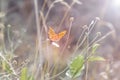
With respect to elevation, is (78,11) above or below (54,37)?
below

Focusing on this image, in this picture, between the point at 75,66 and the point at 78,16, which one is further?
the point at 78,16

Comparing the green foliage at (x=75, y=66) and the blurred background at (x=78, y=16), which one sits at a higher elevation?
the green foliage at (x=75, y=66)

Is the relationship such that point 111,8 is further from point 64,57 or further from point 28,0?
point 64,57

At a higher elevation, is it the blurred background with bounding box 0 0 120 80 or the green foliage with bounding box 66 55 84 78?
the green foliage with bounding box 66 55 84 78

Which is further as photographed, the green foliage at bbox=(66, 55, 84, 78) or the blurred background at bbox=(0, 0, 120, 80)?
the blurred background at bbox=(0, 0, 120, 80)

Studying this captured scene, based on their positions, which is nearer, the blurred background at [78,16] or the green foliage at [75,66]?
the green foliage at [75,66]

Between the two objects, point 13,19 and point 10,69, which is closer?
point 10,69

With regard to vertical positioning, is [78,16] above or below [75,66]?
below

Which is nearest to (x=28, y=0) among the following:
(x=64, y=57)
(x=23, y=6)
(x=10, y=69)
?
(x=23, y=6)
